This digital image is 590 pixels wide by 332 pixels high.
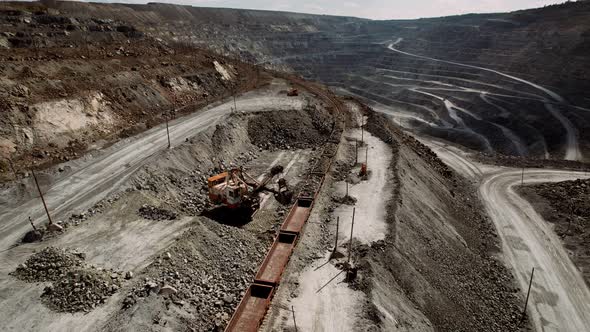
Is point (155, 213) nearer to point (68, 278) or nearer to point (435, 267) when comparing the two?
point (68, 278)

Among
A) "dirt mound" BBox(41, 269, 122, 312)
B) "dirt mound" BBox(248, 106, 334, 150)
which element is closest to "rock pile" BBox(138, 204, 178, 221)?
"dirt mound" BBox(41, 269, 122, 312)

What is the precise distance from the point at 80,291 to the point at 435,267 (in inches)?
715

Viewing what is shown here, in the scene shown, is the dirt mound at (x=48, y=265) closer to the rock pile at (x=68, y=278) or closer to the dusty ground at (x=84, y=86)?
the rock pile at (x=68, y=278)

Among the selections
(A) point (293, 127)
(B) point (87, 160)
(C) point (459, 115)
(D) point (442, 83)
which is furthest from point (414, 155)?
(D) point (442, 83)

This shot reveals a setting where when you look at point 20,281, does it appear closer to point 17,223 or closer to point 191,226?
point 17,223

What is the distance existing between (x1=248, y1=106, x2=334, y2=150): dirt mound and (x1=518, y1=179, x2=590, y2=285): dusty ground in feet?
69.6

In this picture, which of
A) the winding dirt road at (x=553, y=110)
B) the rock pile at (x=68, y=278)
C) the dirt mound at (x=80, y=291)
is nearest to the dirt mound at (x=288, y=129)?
the rock pile at (x=68, y=278)

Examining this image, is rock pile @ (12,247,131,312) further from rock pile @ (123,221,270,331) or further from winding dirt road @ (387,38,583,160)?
winding dirt road @ (387,38,583,160)

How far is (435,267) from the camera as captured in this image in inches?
850

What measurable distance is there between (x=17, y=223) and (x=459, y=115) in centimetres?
6517

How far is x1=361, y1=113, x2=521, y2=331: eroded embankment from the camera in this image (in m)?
17.8

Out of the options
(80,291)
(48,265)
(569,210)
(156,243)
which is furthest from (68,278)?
(569,210)

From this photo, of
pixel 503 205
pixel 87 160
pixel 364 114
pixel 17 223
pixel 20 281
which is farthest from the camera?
pixel 364 114

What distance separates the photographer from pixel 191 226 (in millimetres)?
19562
